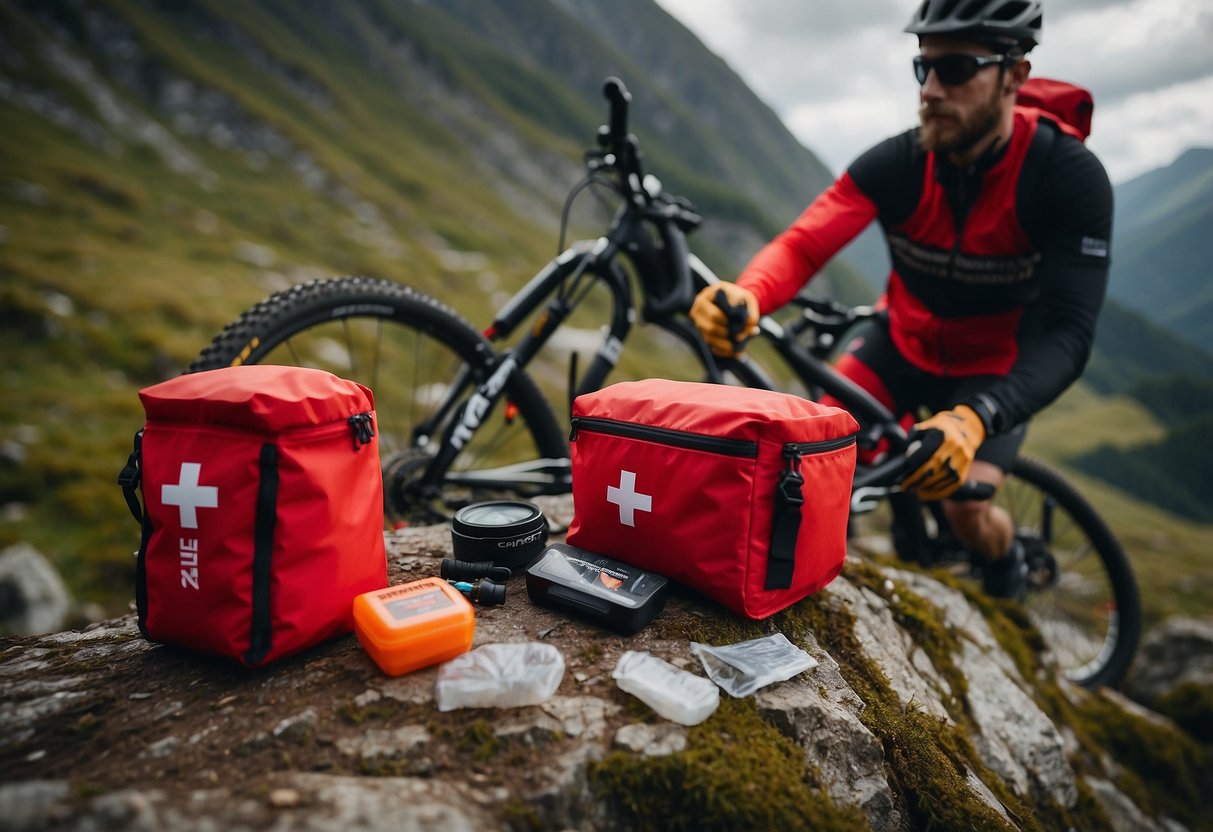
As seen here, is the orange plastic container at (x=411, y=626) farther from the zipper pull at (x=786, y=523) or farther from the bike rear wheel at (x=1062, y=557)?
the bike rear wheel at (x=1062, y=557)

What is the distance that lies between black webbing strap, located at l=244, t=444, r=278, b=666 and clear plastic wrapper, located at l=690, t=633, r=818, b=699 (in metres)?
1.63

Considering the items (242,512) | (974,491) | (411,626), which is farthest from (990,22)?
(242,512)

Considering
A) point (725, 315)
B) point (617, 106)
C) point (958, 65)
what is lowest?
point (725, 315)

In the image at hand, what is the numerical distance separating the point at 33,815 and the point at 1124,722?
297 inches

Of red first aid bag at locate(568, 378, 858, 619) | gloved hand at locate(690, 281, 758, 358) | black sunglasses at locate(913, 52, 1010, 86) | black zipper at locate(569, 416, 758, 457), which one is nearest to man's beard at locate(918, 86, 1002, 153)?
black sunglasses at locate(913, 52, 1010, 86)

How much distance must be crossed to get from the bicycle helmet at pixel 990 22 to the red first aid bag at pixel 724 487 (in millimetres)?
3002

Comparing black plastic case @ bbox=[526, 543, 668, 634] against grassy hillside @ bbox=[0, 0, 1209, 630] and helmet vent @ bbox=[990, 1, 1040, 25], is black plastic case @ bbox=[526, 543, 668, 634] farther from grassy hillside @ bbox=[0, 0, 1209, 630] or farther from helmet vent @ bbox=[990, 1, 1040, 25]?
grassy hillside @ bbox=[0, 0, 1209, 630]

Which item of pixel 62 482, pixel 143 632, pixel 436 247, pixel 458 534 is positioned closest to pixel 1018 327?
pixel 458 534

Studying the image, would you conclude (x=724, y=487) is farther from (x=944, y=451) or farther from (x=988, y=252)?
(x=988, y=252)

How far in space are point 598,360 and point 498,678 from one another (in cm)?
268

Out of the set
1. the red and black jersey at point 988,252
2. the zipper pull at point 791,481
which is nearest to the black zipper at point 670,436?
the zipper pull at point 791,481

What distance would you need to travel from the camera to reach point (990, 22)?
4.02 metres

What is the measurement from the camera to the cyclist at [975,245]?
162 inches

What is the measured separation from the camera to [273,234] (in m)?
42.8
